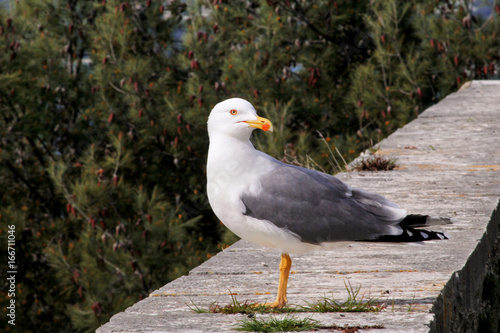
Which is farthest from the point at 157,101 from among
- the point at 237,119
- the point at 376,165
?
the point at 237,119

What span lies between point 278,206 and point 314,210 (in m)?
0.16

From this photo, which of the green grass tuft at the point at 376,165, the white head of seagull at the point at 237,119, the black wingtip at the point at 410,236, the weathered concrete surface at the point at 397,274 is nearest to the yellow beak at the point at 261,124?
the white head of seagull at the point at 237,119

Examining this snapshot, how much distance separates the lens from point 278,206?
11.8 feet

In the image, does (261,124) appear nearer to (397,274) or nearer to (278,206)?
(278,206)

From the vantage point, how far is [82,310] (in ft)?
32.8

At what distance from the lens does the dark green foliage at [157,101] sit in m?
10.0

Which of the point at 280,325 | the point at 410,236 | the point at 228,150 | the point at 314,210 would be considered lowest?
the point at 280,325

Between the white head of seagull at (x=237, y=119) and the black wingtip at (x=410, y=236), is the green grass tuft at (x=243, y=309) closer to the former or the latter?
the black wingtip at (x=410, y=236)

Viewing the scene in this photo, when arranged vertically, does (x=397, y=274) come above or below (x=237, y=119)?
below

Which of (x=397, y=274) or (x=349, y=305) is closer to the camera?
(x=349, y=305)

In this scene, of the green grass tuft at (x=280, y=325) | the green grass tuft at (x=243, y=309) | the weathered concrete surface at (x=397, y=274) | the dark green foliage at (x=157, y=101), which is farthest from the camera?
the dark green foliage at (x=157, y=101)

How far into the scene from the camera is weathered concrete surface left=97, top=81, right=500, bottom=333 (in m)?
3.55

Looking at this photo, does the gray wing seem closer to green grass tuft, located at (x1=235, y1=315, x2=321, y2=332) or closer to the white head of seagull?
the white head of seagull

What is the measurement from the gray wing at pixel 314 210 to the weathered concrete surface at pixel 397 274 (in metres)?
0.32
